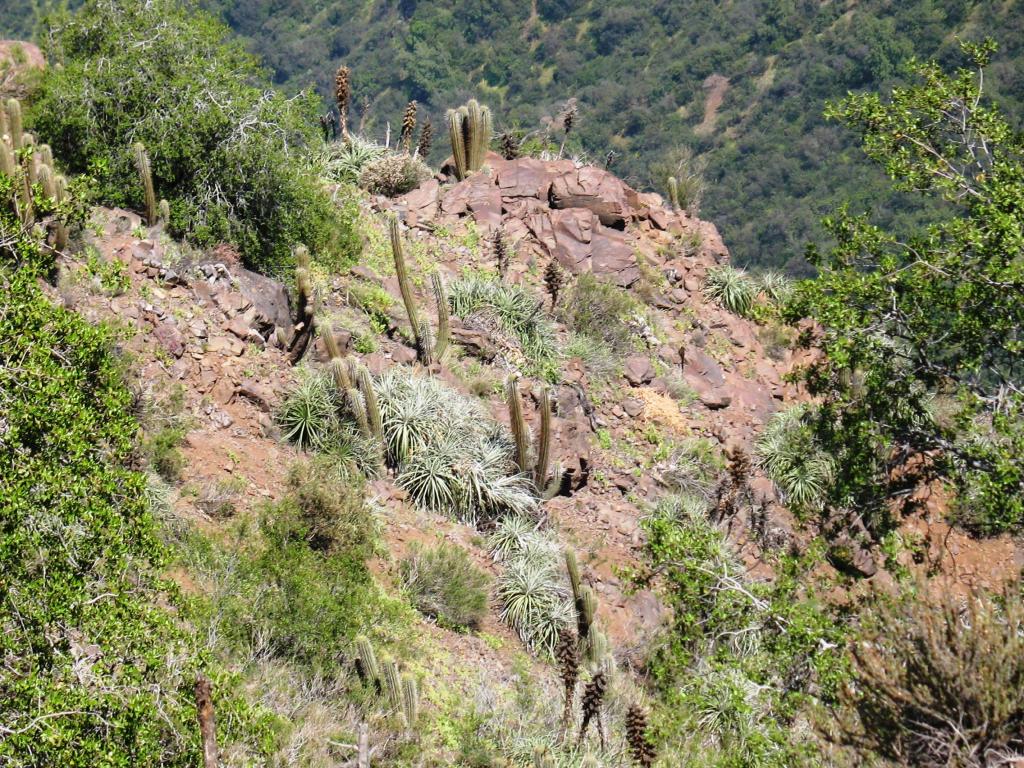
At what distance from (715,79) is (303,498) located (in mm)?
53722

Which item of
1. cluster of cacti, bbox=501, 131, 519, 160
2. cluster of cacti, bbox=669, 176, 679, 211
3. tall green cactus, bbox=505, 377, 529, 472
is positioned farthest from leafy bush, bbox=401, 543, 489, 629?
cluster of cacti, bbox=669, 176, 679, 211

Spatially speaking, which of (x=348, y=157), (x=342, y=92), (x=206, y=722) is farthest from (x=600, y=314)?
(x=206, y=722)

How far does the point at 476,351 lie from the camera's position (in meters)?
17.2

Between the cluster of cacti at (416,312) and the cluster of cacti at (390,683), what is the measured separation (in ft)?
21.1

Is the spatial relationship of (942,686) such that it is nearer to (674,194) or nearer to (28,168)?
(28,168)

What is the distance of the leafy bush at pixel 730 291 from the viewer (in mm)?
21219

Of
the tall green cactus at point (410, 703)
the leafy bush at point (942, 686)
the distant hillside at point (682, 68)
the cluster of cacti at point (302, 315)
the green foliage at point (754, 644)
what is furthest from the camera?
the distant hillside at point (682, 68)

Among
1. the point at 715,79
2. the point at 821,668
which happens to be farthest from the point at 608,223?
the point at 715,79

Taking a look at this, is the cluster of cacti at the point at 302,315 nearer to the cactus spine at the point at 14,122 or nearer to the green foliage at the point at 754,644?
the cactus spine at the point at 14,122

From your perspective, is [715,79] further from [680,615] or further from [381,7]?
[680,615]

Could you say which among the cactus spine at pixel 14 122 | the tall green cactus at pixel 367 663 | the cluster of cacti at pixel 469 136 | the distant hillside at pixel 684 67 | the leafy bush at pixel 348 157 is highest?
the cactus spine at pixel 14 122

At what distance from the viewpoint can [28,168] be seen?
1135 centimetres

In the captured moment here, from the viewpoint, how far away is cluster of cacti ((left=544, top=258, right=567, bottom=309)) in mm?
18516

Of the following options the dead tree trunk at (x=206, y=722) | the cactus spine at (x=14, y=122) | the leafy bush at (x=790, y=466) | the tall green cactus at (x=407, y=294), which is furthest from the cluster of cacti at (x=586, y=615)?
the cactus spine at (x=14, y=122)
